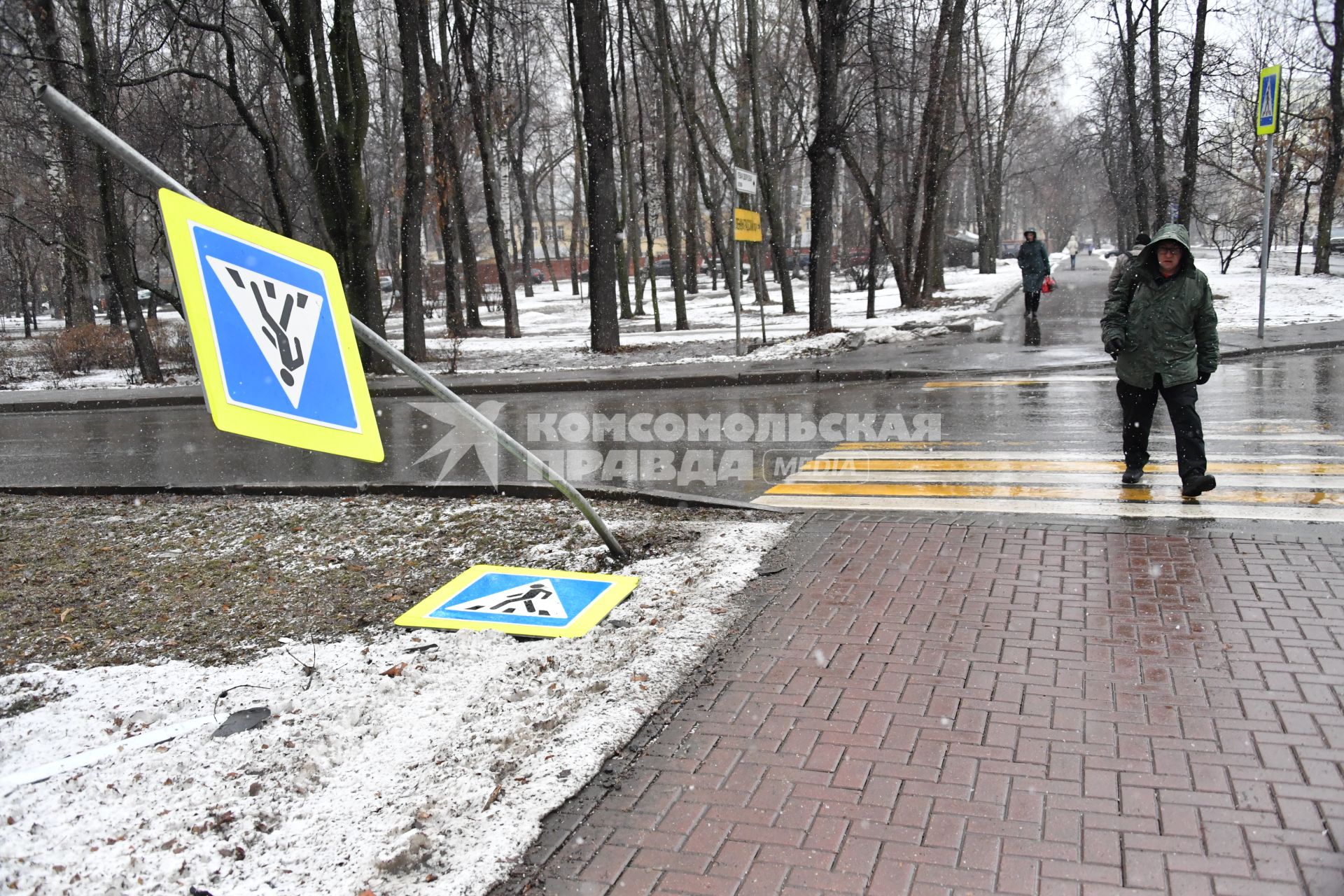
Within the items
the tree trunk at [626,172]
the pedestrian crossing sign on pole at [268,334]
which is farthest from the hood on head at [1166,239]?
the tree trunk at [626,172]

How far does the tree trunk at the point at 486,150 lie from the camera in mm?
23016

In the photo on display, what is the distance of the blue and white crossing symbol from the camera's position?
607 inches

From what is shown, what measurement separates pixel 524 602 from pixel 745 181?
12.8 meters

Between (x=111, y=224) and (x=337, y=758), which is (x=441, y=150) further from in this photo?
(x=337, y=758)

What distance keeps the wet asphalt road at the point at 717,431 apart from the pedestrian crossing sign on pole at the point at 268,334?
4.01 m

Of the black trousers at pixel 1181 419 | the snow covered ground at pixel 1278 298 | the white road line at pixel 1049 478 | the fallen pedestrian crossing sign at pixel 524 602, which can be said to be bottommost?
the fallen pedestrian crossing sign at pixel 524 602

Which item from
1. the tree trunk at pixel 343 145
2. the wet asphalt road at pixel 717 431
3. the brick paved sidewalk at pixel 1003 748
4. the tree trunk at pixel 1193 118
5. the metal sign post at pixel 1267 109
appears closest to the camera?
the brick paved sidewalk at pixel 1003 748

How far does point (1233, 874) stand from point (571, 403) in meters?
12.4

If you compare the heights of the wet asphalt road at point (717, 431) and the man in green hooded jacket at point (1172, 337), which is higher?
the man in green hooded jacket at point (1172, 337)

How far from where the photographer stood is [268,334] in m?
4.20

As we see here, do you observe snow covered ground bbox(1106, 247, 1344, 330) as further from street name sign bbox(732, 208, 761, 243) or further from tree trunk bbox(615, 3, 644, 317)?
tree trunk bbox(615, 3, 644, 317)

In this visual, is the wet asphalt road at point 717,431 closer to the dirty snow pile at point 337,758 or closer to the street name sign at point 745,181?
the dirty snow pile at point 337,758

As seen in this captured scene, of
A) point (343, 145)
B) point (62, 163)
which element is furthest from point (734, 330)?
point (62, 163)

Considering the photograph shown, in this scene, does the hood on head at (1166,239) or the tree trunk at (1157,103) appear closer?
the hood on head at (1166,239)
